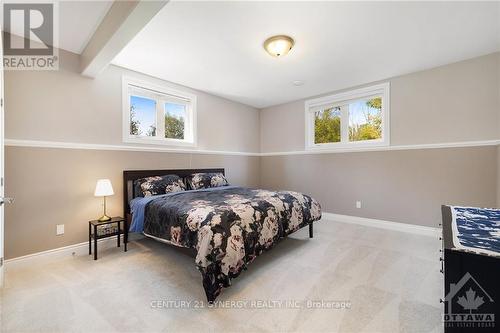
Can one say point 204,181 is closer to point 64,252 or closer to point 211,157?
point 211,157

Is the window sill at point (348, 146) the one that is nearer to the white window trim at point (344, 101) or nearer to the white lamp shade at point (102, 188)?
the white window trim at point (344, 101)

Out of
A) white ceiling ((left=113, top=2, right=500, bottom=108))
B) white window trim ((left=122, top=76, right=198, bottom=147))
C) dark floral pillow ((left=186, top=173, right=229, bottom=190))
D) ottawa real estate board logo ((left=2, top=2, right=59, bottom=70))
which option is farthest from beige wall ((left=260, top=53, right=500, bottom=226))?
ottawa real estate board logo ((left=2, top=2, right=59, bottom=70))

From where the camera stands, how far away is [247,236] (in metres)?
2.03

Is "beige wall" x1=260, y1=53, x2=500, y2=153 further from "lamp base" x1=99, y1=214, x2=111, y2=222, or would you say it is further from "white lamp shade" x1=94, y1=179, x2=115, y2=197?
"lamp base" x1=99, y1=214, x2=111, y2=222

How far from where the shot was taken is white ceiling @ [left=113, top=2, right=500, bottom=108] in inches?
80.6

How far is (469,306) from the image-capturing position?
92 cm

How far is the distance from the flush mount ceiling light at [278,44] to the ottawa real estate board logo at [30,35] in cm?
205

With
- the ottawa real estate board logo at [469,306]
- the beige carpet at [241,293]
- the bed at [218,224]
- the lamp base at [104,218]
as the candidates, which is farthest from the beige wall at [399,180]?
the lamp base at [104,218]

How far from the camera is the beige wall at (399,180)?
9.80 feet

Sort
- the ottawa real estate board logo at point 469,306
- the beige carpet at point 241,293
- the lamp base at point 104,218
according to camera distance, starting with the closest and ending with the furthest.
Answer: the ottawa real estate board logo at point 469,306, the beige carpet at point 241,293, the lamp base at point 104,218

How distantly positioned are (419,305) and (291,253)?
128 cm

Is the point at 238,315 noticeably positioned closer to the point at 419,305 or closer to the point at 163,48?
the point at 419,305

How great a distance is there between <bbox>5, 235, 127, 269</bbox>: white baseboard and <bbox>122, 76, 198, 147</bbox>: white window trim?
141 cm

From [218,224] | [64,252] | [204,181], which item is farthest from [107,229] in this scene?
[218,224]
